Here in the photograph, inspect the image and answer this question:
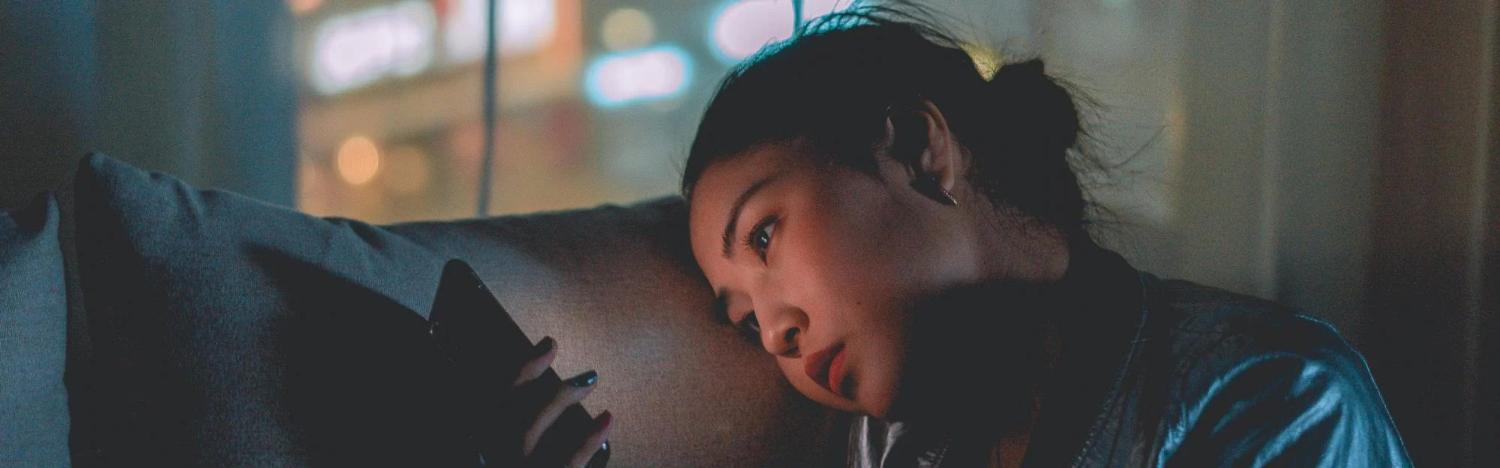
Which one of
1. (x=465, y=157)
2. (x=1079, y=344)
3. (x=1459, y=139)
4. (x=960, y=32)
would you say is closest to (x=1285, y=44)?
(x=1459, y=139)

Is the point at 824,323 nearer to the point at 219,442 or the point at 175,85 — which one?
the point at 219,442

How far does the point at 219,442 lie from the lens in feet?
2.55

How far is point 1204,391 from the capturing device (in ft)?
2.75

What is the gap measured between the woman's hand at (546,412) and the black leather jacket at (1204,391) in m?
0.33

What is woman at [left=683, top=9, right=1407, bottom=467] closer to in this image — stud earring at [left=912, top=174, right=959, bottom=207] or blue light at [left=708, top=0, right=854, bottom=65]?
stud earring at [left=912, top=174, right=959, bottom=207]

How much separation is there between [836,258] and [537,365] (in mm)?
233

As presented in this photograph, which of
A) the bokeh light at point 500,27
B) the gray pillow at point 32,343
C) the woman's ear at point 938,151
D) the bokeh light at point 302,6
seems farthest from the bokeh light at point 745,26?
the gray pillow at point 32,343

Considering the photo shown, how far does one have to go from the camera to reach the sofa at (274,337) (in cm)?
78

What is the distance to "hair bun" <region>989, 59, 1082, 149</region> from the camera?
1024 millimetres

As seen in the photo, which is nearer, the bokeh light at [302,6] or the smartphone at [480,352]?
the smartphone at [480,352]

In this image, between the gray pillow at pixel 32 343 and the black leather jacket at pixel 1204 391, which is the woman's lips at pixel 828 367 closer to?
the black leather jacket at pixel 1204 391

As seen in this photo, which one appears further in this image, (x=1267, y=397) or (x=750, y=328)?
(x=750, y=328)

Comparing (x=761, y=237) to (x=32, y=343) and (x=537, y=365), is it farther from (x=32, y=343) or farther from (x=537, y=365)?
(x=32, y=343)

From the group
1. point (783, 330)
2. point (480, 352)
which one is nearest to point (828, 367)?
point (783, 330)
